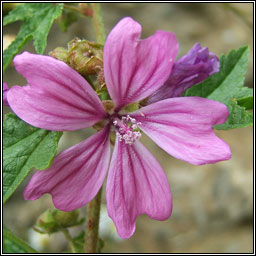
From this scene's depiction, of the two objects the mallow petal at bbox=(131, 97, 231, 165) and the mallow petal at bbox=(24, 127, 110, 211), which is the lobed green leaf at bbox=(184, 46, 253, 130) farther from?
the mallow petal at bbox=(24, 127, 110, 211)

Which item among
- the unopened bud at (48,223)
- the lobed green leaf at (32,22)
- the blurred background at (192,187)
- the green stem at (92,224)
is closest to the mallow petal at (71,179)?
the green stem at (92,224)

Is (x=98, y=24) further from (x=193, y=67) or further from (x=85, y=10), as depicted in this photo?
(x=193, y=67)

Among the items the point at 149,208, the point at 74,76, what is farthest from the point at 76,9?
the point at 149,208

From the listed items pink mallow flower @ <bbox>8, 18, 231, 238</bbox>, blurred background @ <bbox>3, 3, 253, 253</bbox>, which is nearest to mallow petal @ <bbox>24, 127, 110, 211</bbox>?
pink mallow flower @ <bbox>8, 18, 231, 238</bbox>

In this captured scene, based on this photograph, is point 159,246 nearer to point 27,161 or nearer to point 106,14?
point 106,14

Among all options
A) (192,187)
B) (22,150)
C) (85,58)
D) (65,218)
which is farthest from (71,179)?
(192,187)

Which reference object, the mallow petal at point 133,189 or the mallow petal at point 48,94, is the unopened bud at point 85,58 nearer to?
the mallow petal at point 48,94
